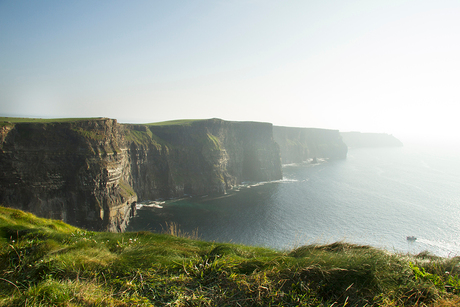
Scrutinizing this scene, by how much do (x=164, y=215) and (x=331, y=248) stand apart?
5893 cm

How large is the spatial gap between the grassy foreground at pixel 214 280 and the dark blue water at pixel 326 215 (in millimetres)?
31553

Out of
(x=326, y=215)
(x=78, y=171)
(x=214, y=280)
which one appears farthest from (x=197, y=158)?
(x=214, y=280)

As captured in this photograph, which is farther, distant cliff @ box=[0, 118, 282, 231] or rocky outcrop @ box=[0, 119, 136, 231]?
distant cliff @ box=[0, 118, 282, 231]

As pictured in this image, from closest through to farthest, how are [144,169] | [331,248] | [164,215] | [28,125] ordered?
[331,248], [28,125], [164,215], [144,169]

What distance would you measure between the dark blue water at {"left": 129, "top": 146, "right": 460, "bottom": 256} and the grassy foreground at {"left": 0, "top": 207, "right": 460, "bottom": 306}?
31.6 m

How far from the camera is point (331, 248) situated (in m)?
7.90

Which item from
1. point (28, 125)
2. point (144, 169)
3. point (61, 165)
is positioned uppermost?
point (28, 125)

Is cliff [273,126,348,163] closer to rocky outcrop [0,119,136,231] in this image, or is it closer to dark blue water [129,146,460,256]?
dark blue water [129,146,460,256]

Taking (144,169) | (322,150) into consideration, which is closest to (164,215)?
(144,169)

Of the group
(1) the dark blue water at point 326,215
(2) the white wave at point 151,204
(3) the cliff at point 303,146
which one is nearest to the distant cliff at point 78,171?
(2) the white wave at point 151,204

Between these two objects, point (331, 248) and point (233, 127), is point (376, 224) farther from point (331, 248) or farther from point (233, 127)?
point (233, 127)

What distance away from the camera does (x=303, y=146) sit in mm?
177375

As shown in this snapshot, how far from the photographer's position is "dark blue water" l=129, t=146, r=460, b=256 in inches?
1941

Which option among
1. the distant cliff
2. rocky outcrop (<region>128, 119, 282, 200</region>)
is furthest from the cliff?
the distant cliff
